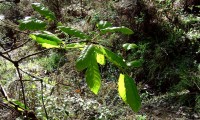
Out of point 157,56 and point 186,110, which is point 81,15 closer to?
point 157,56

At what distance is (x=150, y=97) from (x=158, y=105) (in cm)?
27

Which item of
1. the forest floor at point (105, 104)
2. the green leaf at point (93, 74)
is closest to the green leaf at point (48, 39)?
the green leaf at point (93, 74)

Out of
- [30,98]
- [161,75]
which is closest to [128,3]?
[161,75]

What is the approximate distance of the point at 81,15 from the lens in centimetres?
830

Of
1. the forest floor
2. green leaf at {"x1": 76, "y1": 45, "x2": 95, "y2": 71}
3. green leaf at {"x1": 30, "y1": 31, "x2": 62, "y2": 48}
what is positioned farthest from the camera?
the forest floor

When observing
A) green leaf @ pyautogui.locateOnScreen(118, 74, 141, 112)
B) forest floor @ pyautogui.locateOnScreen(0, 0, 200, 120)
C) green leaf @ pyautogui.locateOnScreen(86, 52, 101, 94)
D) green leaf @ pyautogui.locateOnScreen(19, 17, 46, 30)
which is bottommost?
forest floor @ pyautogui.locateOnScreen(0, 0, 200, 120)

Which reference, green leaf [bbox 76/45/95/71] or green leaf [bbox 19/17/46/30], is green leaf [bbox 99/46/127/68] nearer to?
green leaf [bbox 76/45/95/71]

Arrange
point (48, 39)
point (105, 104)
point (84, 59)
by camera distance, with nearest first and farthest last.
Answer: point (84, 59), point (48, 39), point (105, 104)

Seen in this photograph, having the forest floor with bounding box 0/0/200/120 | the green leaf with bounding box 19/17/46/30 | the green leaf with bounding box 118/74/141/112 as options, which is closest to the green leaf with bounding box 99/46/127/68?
the green leaf with bounding box 118/74/141/112

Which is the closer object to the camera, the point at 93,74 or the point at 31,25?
the point at 93,74

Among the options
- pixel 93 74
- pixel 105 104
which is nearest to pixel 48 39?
pixel 93 74

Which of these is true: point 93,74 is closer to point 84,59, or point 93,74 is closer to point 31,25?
point 84,59

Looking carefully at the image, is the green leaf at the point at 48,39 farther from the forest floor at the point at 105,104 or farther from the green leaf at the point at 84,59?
the forest floor at the point at 105,104

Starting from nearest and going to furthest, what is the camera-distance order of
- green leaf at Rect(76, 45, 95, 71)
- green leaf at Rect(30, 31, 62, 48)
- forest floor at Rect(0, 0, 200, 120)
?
green leaf at Rect(76, 45, 95, 71) → green leaf at Rect(30, 31, 62, 48) → forest floor at Rect(0, 0, 200, 120)
